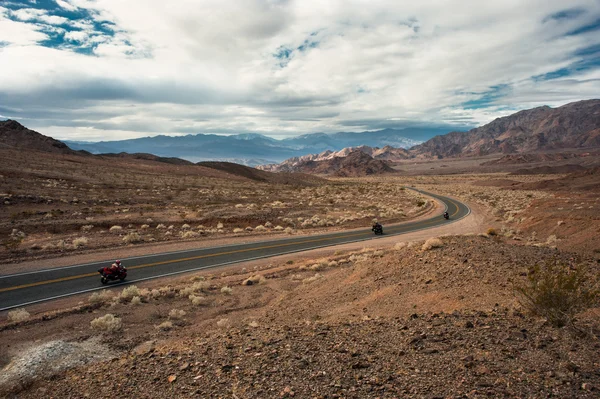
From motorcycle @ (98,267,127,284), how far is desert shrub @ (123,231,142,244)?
31.2ft

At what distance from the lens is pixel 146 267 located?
20.2m

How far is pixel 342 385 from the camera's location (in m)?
5.64

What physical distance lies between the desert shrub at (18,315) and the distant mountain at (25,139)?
106 meters

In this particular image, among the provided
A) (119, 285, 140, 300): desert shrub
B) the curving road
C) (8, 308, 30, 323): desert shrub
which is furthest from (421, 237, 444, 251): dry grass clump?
(8, 308, 30, 323): desert shrub

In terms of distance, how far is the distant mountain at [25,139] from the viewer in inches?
3939

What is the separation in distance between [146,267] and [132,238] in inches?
293

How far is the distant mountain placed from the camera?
100m

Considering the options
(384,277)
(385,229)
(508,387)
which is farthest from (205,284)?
(385,229)

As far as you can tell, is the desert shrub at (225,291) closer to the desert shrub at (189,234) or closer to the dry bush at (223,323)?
the dry bush at (223,323)

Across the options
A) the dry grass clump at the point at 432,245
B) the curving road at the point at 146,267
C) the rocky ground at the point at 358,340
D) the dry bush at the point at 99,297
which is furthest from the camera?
the dry grass clump at the point at 432,245

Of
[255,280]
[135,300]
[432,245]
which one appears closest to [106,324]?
[135,300]

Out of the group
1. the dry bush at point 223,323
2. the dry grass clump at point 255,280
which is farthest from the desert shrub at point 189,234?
the dry bush at point 223,323

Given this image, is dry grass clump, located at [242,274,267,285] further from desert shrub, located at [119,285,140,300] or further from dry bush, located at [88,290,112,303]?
dry bush, located at [88,290,112,303]

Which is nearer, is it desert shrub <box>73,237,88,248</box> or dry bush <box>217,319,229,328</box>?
dry bush <box>217,319,229,328</box>
